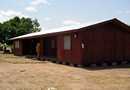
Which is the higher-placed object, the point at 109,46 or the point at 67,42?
the point at 67,42

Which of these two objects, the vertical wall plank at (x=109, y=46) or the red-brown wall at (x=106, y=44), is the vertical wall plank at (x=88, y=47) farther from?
the vertical wall plank at (x=109, y=46)

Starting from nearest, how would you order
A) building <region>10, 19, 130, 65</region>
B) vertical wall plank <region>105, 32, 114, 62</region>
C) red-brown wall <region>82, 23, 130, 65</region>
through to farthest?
1. building <region>10, 19, 130, 65</region>
2. red-brown wall <region>82, 23, 130, 65</region>
3. vertical wall plank <region>105, 32, 114, 62</region>

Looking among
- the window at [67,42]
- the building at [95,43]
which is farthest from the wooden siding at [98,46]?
the window at [67,42]

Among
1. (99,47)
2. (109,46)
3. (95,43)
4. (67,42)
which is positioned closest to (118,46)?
(109,46)

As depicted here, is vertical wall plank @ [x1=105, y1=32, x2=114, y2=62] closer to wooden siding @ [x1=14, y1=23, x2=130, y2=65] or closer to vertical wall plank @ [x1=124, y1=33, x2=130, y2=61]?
wooden siding @ [x1=14, y1=23, x2=130, y2=65]

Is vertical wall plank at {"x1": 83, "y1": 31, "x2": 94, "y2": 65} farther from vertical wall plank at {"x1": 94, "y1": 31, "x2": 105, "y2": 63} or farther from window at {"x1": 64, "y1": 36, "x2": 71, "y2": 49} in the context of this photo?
window at {"x1": 64, "y1": 36, "x2": 71, "y2": 49}

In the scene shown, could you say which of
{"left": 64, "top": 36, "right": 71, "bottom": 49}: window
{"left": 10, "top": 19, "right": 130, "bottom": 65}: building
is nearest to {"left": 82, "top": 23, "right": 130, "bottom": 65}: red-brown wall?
{"left": 10, "top": 19, "right": 130, "bottom": 65}: building

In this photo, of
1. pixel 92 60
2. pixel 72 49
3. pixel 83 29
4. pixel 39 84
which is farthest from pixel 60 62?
pixel 39 84

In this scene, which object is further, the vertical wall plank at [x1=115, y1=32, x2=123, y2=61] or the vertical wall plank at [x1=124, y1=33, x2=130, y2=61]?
the vertical wall plank at [x1=124, y1=33, x2=130, y2=61]

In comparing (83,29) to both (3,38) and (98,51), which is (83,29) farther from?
(3,38)

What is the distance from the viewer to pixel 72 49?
11.2m

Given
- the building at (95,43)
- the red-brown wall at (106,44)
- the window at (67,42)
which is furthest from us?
the window at (67,42)

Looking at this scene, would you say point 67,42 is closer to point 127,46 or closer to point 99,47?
point 99,47

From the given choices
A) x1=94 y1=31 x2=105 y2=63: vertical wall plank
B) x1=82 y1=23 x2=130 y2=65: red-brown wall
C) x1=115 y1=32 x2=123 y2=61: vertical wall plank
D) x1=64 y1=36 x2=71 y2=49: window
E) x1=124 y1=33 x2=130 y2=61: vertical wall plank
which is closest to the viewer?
x1=82 y1=23 x2=130 y2=65: red-brown wall
